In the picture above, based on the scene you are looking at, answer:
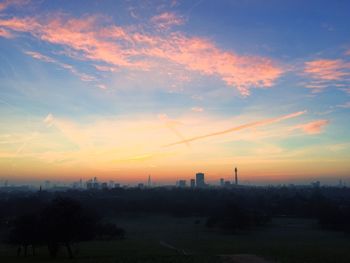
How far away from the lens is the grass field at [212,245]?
3912 cm

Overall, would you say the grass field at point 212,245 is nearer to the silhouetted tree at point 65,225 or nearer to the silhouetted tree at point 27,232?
the silhouetted tree at point 65,225

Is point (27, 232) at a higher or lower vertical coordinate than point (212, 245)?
higher

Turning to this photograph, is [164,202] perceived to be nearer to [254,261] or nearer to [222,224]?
[222,224]

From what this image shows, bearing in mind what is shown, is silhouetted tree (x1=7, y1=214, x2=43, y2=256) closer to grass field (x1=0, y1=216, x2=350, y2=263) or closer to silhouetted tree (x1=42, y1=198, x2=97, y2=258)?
silhouetted tree (x1=42, y1=198, x2=97, y2=258)

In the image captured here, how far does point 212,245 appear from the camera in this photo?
57.1 m

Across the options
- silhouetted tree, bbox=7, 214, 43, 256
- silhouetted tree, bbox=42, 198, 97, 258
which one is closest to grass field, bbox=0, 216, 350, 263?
silhouetted tree, bbox=42, 198, 97, 258

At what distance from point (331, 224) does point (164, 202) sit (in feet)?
204

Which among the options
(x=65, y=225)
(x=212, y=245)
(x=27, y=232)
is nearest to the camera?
(x=65, y=225)

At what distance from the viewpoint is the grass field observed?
128ft

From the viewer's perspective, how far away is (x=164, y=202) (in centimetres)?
13638

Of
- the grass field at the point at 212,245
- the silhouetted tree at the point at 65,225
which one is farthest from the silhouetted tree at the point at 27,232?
the grass field at the point at 212,245

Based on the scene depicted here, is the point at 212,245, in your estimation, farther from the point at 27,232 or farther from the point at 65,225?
the point at 27,232

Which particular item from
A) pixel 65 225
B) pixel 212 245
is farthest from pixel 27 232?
pixel 212 245

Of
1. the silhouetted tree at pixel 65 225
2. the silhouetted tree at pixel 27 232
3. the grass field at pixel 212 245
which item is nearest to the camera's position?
the grass field at pixel 212 245
